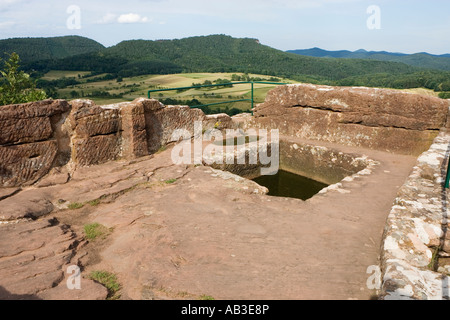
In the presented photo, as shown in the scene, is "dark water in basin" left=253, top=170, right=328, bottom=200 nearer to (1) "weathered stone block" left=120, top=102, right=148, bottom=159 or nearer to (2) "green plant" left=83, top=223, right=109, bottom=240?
(1) "weathered stone block" left=120, top=102, right=148, bottom=159

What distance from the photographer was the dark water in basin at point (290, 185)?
6574 mm

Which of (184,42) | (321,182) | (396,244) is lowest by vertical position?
(321,182)

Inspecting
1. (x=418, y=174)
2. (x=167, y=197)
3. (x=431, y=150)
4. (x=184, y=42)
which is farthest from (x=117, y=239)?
(x=184, y=42)

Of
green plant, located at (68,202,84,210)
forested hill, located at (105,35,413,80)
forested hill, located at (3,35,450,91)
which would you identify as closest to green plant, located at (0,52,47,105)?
green plant, located at (68,202,84,210)

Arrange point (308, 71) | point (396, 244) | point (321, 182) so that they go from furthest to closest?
point (308, 71) → point (321, 182) → point (396, 244)

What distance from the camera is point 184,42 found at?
180 ft

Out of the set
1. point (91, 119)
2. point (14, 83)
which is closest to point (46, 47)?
point (14, 83)

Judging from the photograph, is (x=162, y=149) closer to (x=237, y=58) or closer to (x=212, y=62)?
(x=212, y=62)

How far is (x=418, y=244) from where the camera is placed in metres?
2.73

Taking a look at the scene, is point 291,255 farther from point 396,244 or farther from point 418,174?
point 418,174

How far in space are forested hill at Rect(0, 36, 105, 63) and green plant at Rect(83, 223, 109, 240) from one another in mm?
34640

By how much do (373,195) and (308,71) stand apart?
152 feet

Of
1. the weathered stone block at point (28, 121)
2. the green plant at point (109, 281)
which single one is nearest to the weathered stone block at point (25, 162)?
the weathered stone block at point (28, 121)

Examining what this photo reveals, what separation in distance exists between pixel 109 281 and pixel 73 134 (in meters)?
3.36
